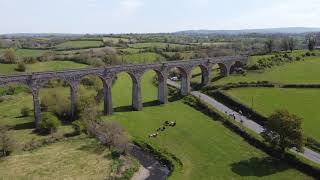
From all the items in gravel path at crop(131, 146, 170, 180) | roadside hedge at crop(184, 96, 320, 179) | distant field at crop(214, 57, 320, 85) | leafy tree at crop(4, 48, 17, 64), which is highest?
leafy tree at crop(4, 48, 17, 64)

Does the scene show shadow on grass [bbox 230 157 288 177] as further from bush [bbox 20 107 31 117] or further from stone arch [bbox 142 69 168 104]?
bush [bbox 20 107 31 117]

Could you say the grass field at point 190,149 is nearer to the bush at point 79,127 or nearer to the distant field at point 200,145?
the distant field at point 200,145

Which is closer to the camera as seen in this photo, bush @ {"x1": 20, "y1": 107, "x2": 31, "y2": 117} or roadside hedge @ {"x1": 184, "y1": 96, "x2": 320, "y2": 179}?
roadside hedge @ {"x1": 184, "y1": 96, "x2": 320, "y2": 179}

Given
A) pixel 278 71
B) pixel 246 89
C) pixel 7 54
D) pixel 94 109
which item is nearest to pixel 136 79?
pixel 94 109

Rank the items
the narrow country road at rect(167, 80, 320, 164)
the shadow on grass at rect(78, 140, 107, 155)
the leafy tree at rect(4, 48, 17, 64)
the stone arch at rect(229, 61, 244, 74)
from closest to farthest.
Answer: the narrow country road at rect(167, 80, 320, 164), the shadow on grass at rect(78, 140, 107, 155), the stone arch at rect(229, 61, 244, 74), the leafy tree at rect(4, 48, 17, 64)

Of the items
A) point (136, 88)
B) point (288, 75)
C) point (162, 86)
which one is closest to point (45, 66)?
point (162, 86)

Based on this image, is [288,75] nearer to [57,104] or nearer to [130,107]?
[130,107]

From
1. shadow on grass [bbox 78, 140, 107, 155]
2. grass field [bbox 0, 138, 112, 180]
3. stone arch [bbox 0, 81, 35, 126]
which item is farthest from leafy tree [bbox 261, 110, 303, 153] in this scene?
stone arch [bbox 0, 81, 35, 126]
